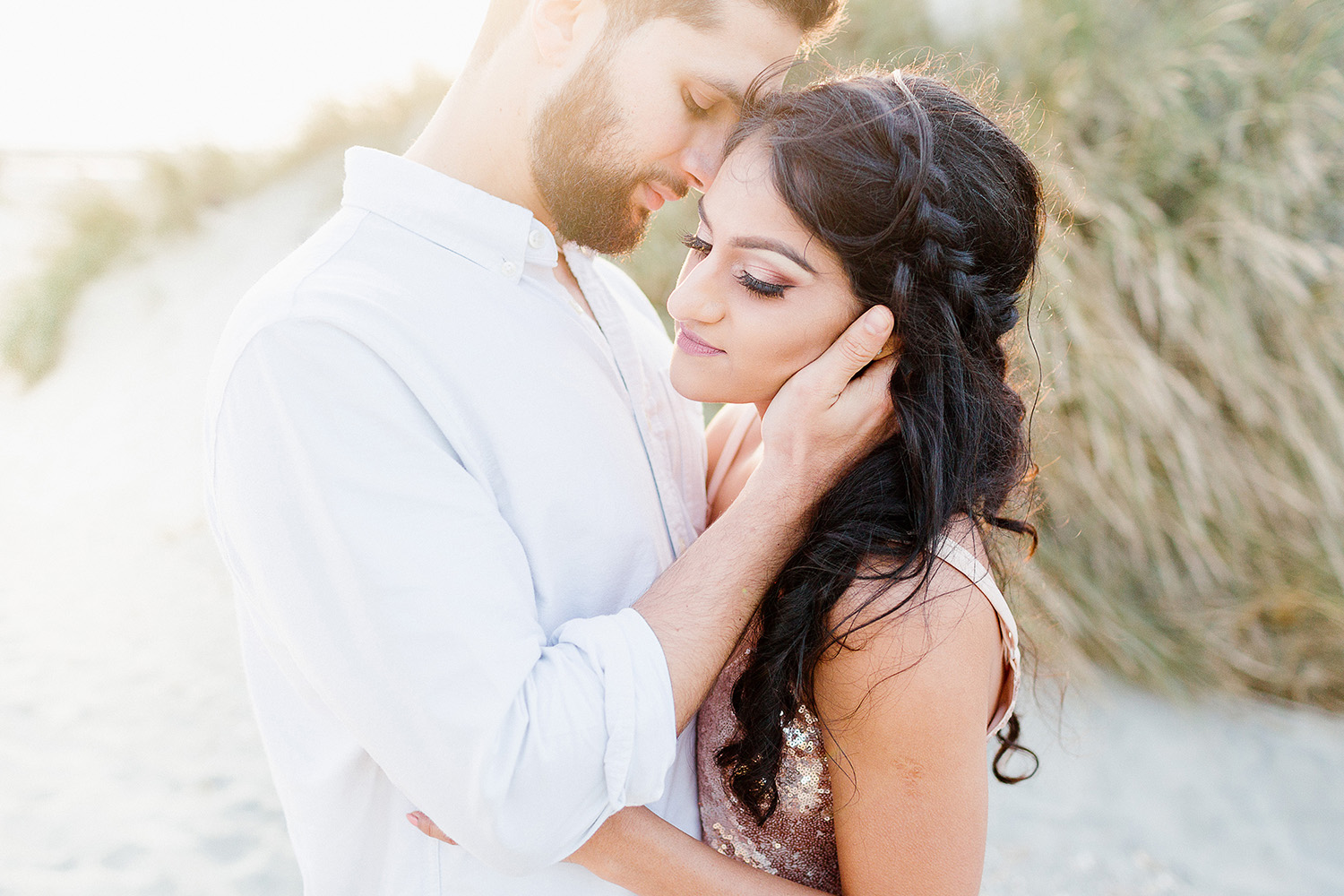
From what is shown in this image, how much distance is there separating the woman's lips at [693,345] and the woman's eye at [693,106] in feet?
1.51

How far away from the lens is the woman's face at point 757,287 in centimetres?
158

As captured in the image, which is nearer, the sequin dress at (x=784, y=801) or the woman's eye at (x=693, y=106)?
the sequin dress at (x=784, y=801)

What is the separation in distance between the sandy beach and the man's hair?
8.91ft

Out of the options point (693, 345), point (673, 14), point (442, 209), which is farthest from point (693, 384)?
point (673, 14)

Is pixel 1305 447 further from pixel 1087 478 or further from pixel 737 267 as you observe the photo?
pixel 737 267

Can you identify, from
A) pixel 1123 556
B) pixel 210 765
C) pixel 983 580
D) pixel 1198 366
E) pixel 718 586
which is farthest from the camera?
pixel 1198 366

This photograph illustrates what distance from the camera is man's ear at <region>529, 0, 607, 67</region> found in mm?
1702

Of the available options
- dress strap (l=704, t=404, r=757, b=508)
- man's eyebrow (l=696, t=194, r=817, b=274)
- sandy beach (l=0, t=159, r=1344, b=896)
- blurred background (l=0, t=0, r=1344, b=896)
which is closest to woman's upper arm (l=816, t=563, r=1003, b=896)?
man's eyebrow (l=696, t=194, r=817, b=274)

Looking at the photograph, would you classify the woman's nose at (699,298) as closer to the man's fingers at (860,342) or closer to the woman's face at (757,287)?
the woman's face at (757,287)

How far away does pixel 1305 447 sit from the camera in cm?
418

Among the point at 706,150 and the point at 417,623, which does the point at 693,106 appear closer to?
the point at 706,150

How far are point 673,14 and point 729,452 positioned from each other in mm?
997

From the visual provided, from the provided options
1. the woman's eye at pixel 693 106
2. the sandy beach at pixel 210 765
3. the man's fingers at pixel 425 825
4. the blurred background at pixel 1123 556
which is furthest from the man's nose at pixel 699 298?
the sandy beach at pixel 210 765

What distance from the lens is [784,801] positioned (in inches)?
65.6
